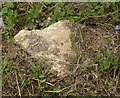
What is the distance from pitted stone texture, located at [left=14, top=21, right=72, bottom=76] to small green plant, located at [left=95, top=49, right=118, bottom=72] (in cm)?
23

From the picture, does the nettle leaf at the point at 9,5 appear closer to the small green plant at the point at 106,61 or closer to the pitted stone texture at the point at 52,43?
the pitted stone texture at the point at 52,43

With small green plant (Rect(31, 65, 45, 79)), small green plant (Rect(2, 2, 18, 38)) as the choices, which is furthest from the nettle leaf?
small green plant (Rect(31, 65, 45, 79))

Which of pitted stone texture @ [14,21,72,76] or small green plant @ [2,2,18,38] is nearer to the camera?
pitted stone texture @ [14,21,72,76]

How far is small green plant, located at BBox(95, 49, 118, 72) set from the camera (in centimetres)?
266

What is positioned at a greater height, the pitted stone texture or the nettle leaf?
the nettle leaf

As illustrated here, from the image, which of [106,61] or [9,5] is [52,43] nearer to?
[106,61]

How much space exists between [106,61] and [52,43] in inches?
17.1

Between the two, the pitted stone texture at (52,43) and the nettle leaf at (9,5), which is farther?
the nettle leaf at (9,5)

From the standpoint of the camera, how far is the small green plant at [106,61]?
2.66m

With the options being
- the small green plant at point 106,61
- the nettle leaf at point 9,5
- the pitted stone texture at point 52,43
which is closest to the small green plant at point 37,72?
the pitted stone texture at point 52,43

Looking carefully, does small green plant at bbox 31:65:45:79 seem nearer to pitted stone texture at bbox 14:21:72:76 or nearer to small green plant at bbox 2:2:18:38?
pitted stone texture at bbox 14:21:72:76

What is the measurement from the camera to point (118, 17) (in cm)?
299

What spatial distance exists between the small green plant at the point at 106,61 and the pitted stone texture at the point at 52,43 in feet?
0.76

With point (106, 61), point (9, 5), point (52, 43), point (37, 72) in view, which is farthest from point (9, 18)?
point (106, 61)
